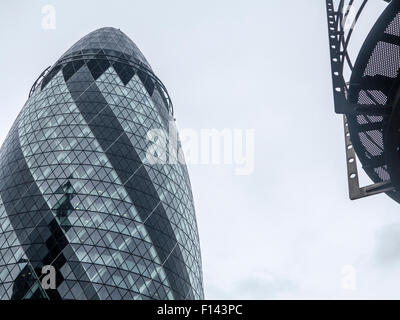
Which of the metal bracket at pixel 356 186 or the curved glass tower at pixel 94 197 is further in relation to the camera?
the curved glass tower at pixel 94 197

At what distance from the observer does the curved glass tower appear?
155 feet

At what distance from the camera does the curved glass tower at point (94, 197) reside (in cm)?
4719

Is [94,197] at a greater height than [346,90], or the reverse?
[346,90]

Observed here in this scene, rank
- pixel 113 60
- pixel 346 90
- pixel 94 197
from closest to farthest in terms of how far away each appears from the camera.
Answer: pixel 346 90, pixel 94 197, pixel 113 60

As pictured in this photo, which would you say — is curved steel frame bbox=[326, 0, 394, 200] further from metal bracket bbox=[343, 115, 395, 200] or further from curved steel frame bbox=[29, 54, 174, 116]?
curved steel frame bbox=[29, 54, 174, 116]

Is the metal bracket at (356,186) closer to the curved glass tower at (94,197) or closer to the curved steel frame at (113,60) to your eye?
the curved glass tower at (94,197)

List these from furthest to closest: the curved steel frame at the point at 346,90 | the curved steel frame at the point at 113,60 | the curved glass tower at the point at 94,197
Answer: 1. the curved steel frame at the point at 113,60
2. the curved glass tower at the point at 94,197
3. the curved steel frame at the point at 346,90

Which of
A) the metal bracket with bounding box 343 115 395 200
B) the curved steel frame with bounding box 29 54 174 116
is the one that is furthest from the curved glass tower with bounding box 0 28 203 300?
the metal bracket with bounding box 343 115 395 200

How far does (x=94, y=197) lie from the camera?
52688mm

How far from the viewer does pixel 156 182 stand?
2261 inches

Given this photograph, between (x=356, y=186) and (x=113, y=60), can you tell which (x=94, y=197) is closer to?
(x=113, y=60)

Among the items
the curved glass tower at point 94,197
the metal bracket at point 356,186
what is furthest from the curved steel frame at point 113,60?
the metal bracket at point 356,186

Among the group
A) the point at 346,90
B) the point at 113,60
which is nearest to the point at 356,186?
the point at 346,90
